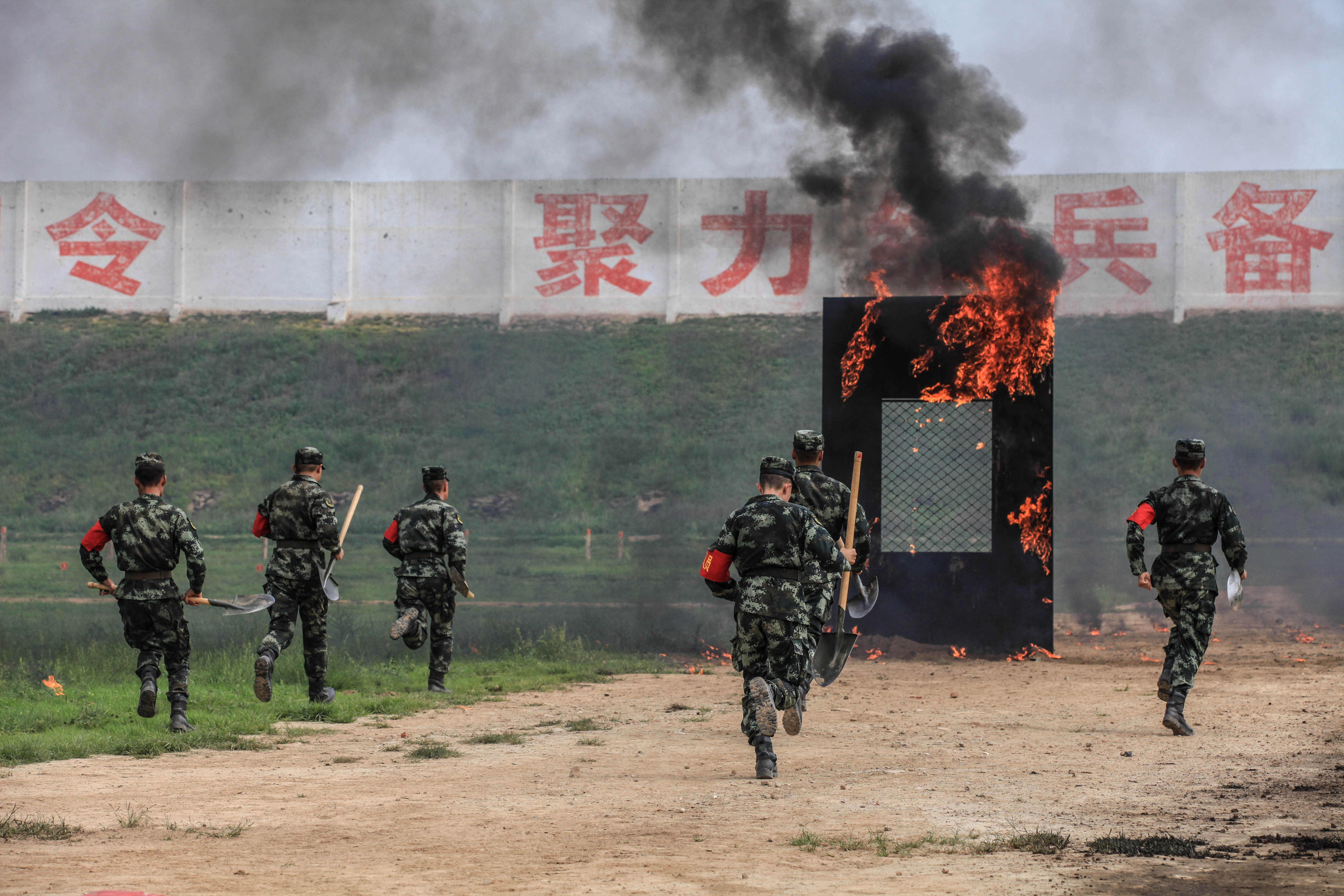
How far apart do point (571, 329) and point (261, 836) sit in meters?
28.1

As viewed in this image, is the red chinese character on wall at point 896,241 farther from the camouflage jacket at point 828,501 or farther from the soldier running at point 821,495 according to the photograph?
the camouflage jacket at point 828,501

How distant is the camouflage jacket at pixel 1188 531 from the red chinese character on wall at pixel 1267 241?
80.6ft

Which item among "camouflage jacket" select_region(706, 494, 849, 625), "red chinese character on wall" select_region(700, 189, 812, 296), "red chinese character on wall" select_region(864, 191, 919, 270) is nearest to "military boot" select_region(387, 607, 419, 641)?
"camouflage jacket" select_region(706, 494, 849, 625)

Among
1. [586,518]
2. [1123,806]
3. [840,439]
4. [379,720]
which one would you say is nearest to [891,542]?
[840,439]

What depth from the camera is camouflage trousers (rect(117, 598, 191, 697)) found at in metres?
7.94

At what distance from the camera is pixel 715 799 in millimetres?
6012

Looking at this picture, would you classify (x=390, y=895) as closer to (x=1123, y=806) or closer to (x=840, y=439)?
(x=1123, y=806)

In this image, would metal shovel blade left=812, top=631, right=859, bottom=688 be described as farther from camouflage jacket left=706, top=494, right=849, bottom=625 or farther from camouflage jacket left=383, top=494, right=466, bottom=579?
camouflage jacket left=383, top=494, right=466, bottom=579

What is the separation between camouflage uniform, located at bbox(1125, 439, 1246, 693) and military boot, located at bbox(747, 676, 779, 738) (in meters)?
2.96

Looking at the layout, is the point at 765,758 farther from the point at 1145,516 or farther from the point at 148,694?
the point at 148,694

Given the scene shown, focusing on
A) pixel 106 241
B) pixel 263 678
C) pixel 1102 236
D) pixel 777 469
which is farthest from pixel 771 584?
pixel 106 241

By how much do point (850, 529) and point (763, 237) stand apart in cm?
2343

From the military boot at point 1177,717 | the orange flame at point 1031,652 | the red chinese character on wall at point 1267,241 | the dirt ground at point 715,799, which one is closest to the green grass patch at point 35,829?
the dirt ground at point 715,799

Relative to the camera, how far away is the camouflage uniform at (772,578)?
6621 millimetres
